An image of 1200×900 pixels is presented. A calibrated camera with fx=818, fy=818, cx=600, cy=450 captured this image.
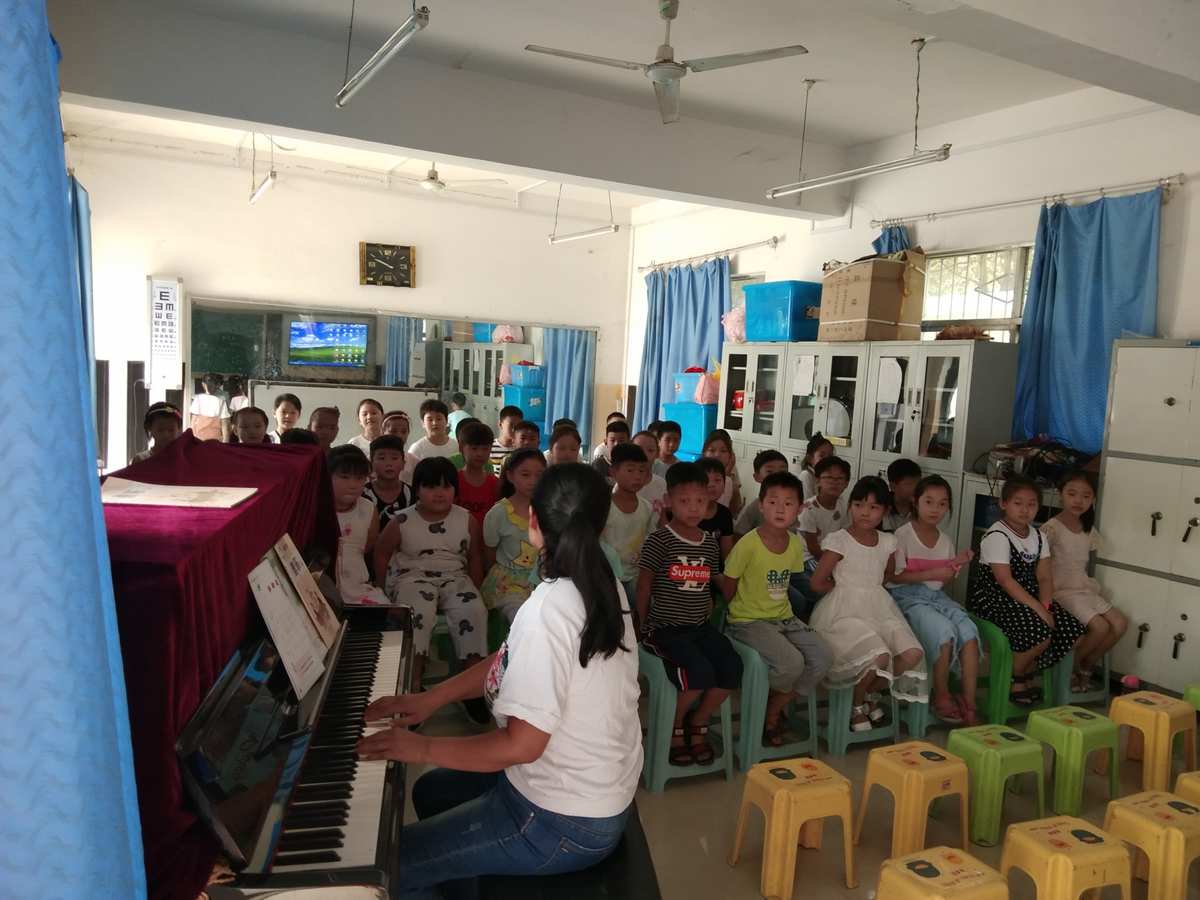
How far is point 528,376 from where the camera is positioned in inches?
325

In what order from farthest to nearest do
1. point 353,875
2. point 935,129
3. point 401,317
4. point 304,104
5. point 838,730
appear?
point 401,317, point 935,129, point 304,104, point 838,730, point 353,875

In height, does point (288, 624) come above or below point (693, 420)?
below

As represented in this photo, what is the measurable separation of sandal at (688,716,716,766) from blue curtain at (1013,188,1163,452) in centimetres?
292

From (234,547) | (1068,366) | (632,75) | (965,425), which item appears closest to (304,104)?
(632,75)

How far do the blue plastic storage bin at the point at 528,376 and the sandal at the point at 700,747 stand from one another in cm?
570

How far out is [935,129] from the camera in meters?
5.41

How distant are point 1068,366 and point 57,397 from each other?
4885 mm

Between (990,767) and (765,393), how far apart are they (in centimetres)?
392

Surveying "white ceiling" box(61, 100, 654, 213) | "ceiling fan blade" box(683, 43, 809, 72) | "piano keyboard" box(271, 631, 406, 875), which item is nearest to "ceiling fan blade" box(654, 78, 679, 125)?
"ceiling fan blade" box(683, 43, 809, 72)

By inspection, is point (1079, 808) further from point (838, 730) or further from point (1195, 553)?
point (1195, 553)

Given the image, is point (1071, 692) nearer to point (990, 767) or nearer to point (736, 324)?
point (990, 767)

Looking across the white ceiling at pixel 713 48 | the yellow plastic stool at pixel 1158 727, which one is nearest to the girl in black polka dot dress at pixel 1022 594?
the yellow plastic stool at pixel 1158 727

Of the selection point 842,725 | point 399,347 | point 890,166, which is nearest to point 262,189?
point 399,347

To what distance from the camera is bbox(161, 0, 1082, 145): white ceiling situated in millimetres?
Answer: 3947
